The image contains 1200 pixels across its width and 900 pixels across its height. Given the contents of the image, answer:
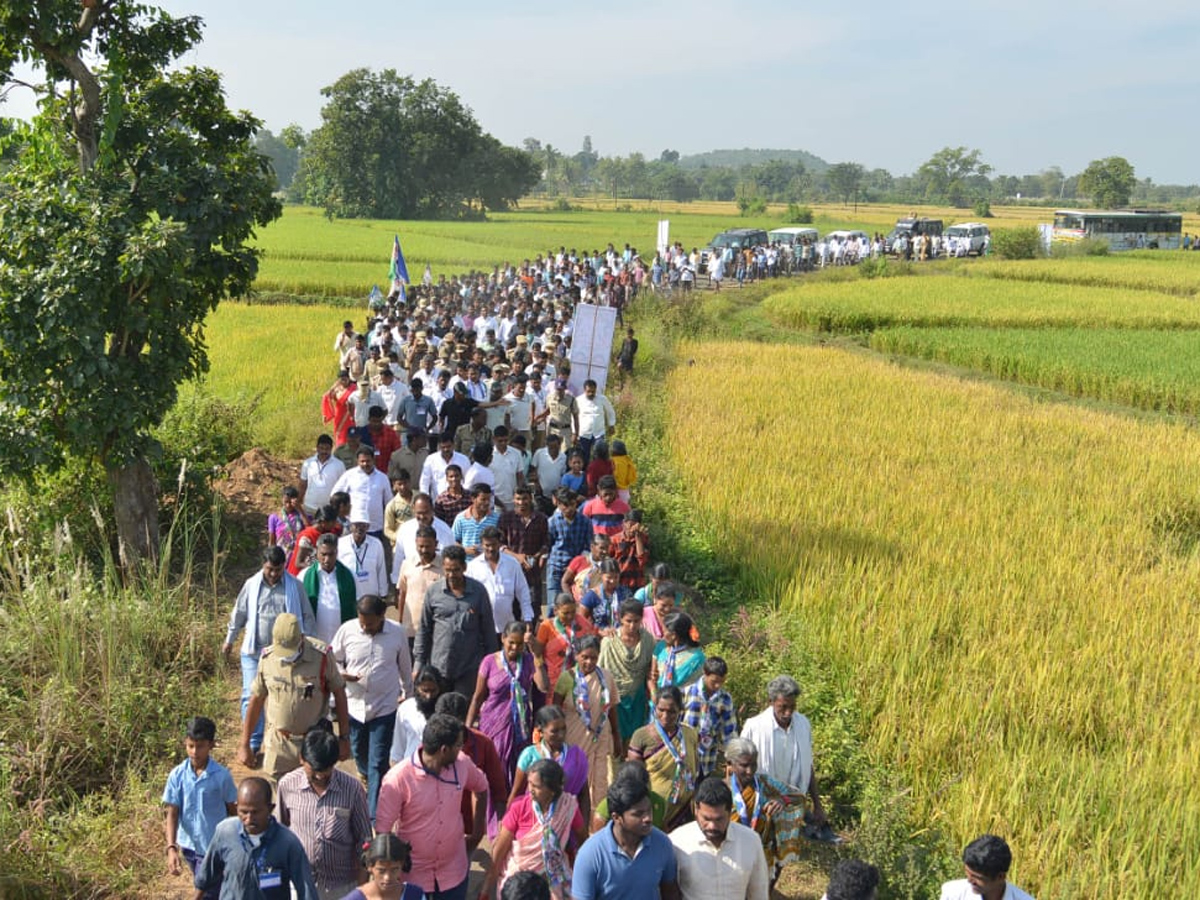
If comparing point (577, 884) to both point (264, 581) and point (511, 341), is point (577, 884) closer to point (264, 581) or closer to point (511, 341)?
point (264, 581)

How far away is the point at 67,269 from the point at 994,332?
25082 millimetres

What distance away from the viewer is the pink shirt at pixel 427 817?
4.41 meters

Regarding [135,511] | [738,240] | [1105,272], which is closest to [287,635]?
[135,511]

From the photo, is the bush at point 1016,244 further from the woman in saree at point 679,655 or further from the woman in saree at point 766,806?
the woman in saree at point 766,806

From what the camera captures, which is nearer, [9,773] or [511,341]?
[9,773]

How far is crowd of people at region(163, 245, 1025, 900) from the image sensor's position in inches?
161

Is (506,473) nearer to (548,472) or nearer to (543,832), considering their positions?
(548,472)

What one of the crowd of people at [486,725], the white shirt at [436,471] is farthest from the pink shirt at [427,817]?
the white shirt at [436,471]

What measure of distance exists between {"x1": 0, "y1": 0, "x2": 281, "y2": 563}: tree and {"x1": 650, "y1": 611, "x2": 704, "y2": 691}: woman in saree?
16.1 feet

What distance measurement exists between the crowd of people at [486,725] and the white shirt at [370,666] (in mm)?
13

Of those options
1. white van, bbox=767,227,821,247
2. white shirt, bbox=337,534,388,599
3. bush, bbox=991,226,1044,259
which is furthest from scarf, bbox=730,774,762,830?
bush, bbox=991,226,1044,259

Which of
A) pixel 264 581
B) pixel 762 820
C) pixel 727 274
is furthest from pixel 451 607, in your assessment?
pixel 727 274

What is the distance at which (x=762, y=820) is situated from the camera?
4.94 metres

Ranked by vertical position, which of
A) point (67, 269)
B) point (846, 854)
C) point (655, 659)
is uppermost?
point (67, 269)
